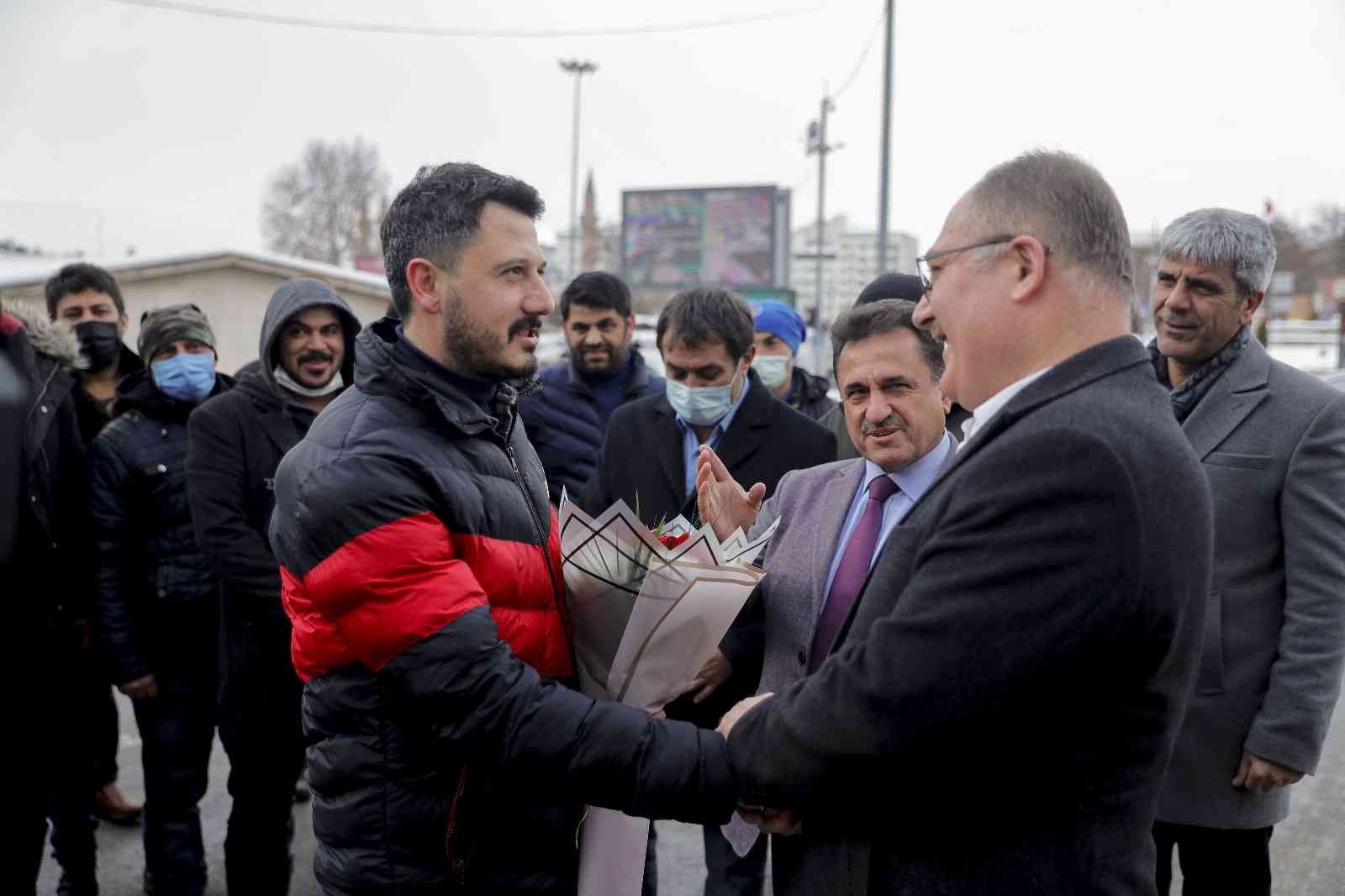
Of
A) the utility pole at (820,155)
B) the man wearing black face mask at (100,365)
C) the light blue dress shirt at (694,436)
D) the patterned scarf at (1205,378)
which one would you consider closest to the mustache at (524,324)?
the patterned scarf at (1205,378)

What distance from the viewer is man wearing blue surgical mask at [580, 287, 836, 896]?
12.9 ft

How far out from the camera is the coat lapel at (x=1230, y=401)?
281cm

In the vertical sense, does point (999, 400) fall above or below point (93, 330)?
below

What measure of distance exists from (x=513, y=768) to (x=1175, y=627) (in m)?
1.11

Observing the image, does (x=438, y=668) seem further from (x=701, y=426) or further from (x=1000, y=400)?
(x=701, y=426)

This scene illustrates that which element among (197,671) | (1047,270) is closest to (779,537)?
(1047,270)

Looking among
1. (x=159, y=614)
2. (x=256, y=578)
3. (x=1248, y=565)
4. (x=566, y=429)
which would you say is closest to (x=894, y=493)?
(x=1248, y=565)

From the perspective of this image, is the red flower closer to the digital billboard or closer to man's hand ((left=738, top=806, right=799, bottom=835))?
man's hand ((left=738, top=806, right=799, bottom=835))

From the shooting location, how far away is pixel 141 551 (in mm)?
4148

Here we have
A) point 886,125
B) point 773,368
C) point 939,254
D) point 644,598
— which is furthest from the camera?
point 886,125

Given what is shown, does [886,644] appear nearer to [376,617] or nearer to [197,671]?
[376,617]

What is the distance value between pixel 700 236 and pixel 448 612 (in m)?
35.5

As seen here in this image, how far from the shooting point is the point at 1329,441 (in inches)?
107

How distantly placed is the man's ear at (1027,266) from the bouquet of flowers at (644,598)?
0.75 metres
